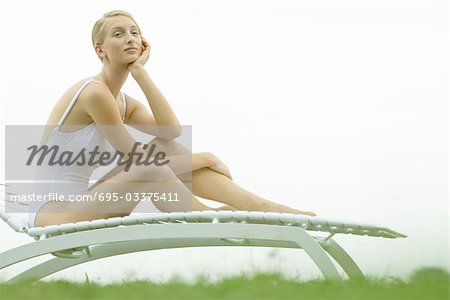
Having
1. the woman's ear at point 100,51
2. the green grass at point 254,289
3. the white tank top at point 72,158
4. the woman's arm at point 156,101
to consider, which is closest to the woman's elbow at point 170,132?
the woman's arm at point 156,101

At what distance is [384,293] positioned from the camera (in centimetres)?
409

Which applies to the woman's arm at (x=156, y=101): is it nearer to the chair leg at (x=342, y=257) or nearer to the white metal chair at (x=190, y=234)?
the white metal chair at (x=190, y=234)

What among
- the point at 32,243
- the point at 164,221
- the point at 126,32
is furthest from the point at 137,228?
the point at 126,32

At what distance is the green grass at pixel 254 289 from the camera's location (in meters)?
4.06

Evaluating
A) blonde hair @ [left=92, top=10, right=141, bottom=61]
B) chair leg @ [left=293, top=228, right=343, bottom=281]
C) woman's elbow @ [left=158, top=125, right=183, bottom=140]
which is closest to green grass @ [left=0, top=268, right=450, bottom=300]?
chair leg @ [left=293, top=228, right=343, bottom=281]

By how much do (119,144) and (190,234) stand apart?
643 mm

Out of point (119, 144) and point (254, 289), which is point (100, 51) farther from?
point (254, 289)

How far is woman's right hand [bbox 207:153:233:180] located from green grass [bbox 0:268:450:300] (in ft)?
2.53

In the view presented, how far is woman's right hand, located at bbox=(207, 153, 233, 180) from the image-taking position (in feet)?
16.7

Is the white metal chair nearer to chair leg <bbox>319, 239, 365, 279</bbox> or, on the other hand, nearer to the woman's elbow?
chair leg <bbox>319, 239, 365, 279</bbox>

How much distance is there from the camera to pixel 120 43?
515cm

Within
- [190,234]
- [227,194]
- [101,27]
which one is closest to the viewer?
[190,234]

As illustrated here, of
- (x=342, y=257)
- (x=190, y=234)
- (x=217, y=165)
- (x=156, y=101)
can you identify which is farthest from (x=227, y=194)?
(x=342, y=257)

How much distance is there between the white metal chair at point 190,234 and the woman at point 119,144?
148mm
